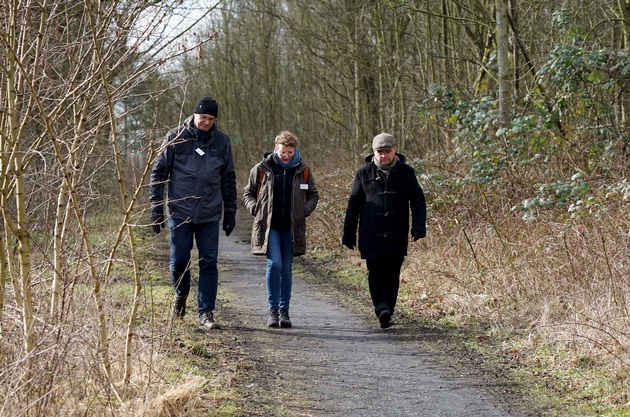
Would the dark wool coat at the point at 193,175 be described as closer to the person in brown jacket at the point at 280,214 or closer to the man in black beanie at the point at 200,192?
the man in black beanie at the point at 200,192

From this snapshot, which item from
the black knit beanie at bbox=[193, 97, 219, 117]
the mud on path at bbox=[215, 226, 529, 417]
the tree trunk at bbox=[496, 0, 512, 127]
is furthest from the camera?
the tree trunk at bbox=[496, 0, 512, 127]

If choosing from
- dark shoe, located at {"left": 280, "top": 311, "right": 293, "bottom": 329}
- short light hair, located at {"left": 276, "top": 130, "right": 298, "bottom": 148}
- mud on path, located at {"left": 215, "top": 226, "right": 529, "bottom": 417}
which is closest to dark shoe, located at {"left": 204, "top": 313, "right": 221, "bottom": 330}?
mud on path, located at {"left": 215, "top": 226, "right": 529, "bottom": 417}

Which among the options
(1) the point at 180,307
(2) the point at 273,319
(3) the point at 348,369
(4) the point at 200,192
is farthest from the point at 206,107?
(3) the point at 348,369

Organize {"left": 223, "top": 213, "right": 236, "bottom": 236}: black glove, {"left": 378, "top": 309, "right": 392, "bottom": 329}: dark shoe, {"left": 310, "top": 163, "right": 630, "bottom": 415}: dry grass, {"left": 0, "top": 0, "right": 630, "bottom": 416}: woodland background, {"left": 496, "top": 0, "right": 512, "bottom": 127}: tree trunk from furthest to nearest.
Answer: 1. {"left": 496, "top": 0, "right": 512, "bottom": 127}: tree trunk
2. {"left": 378, "top": 309, "right": 392, "bottom": 329}: dark shoe
3. {"left": 223, "top": 213, "right": 236, "bottom": 236}: black glove
4. {"left": 310, "top": 163, "right": 630, "bottom": 415}: dry grass
5. {"left": 0, "top": 0, "right": 630, "bottom": 416}: woodland background

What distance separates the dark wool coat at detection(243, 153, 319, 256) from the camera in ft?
28.0

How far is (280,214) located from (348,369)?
2204mm

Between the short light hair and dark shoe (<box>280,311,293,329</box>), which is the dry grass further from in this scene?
the short light hair

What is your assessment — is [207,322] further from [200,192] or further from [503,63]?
[503,63]

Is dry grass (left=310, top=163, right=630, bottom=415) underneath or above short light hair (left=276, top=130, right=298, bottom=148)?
underneath

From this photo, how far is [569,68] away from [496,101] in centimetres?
195

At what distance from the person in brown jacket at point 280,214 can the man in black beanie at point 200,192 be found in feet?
1.21

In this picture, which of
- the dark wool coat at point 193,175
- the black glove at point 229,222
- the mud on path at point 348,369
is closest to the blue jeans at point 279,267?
the mud on path at point 348,369

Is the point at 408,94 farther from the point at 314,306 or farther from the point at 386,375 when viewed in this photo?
the point at 386,375

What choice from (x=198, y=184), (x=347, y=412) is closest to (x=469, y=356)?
(x=347, y=412)
